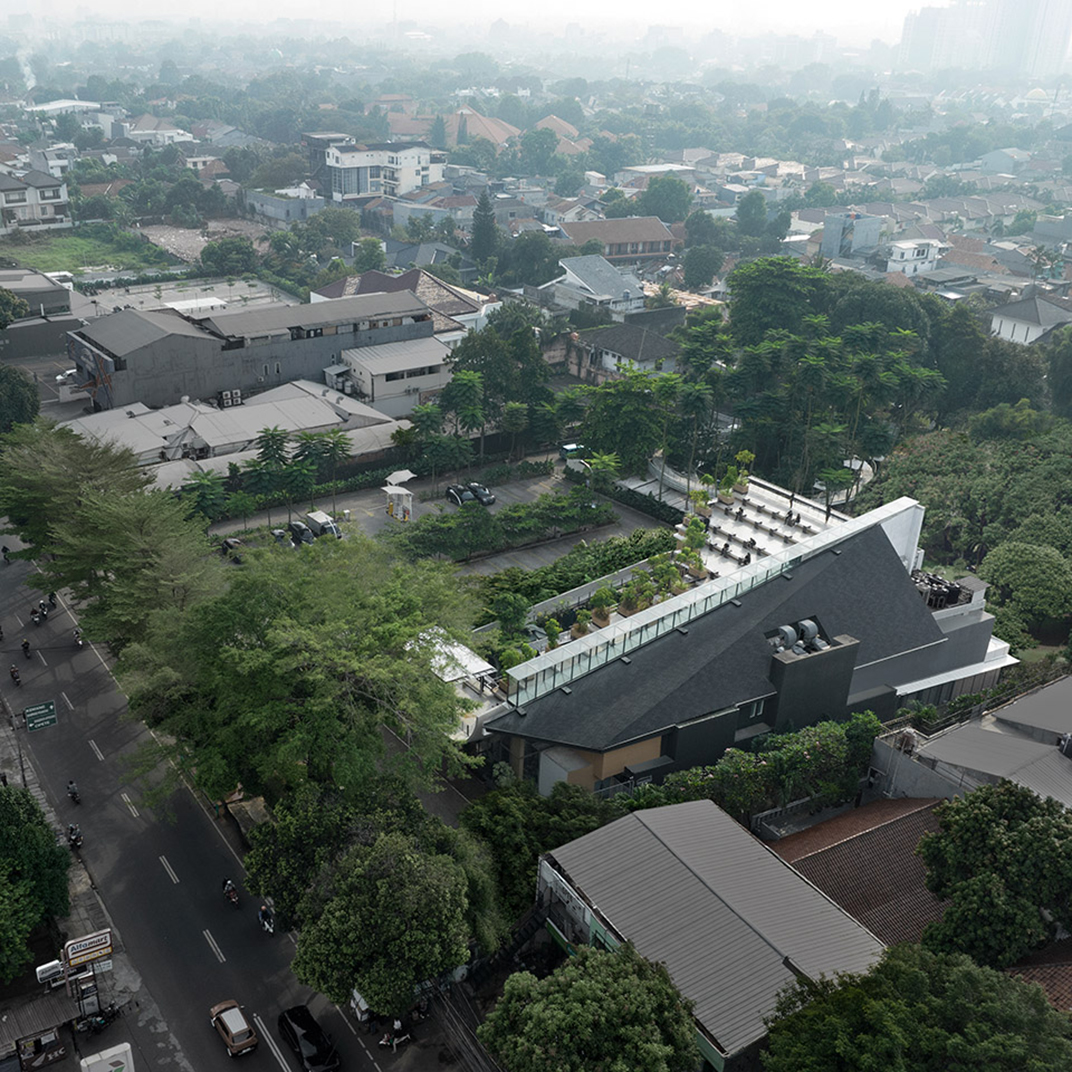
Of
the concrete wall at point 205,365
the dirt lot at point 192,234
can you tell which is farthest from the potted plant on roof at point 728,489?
the dirt lot at point 192,234

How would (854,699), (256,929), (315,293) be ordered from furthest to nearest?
(315,293), (854,699), (256,929)

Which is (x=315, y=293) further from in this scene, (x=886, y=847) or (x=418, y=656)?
(x=886, y=847)

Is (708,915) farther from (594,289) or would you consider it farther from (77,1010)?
(594,289)

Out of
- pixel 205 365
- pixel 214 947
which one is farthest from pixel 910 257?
pixel 214 947

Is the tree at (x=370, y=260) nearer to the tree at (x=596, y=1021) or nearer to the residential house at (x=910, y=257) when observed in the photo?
the residential house at (x=910, y=257)

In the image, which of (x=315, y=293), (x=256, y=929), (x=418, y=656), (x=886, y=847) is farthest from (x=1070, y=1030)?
(x=315, y=293)

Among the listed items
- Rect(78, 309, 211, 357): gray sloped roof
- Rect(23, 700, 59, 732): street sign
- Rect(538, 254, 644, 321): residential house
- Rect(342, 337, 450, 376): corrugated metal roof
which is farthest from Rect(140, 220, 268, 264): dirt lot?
Rect(23, 700, 59, 732): street sign

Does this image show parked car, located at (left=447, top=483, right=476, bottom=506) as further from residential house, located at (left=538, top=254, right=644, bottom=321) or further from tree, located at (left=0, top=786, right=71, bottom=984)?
residential house, located at (left=538, top=254, right=644, bottom=321)
